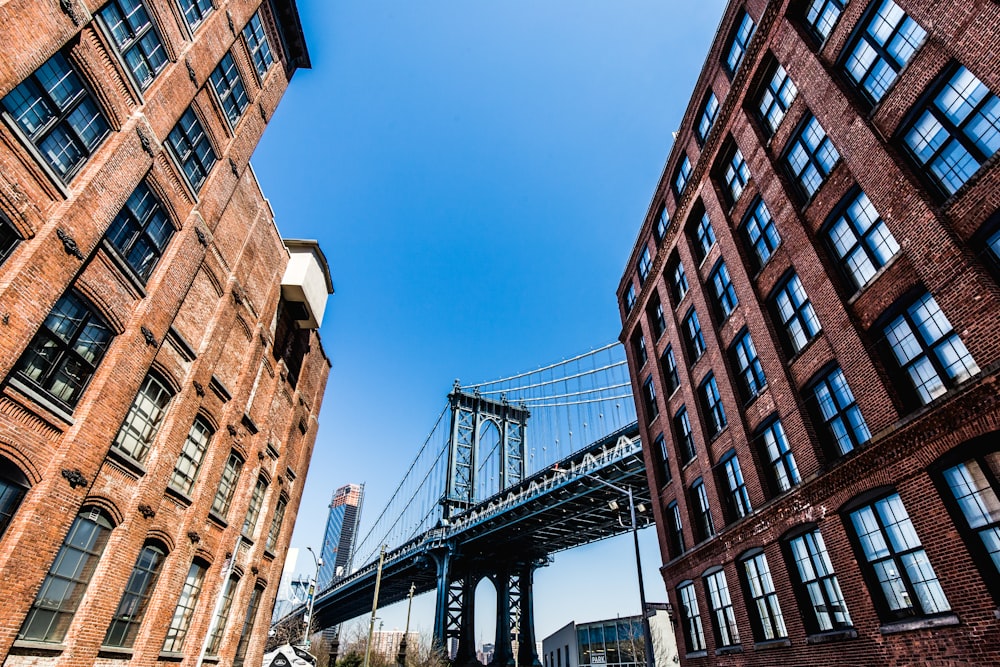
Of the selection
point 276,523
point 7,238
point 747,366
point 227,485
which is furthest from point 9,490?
point 747,366

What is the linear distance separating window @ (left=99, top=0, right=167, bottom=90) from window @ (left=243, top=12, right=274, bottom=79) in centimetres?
496

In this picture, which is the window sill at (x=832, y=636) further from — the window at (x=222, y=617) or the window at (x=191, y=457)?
the window at (x=191, y=457)

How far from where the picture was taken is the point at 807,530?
1371 centimetres

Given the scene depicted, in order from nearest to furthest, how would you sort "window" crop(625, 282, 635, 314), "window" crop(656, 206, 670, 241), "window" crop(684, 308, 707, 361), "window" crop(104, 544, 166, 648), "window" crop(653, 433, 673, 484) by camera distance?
"window" crop(104, 544, 166, 648), "window" crop(684, 308, 707, 361), "window" crop(653, 433, 673, 484), "window" crop(656, 206, 670, 241), "window" crop(625, 282, 635, 314)

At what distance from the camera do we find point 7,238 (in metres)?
9.50

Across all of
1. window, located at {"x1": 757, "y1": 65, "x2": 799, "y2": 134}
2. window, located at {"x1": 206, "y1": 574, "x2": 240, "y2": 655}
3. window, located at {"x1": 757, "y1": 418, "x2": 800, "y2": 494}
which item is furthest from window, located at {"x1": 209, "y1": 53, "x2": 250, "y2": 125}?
window, located at {"x1": 757, "y1": 418, "x2": 800, "y2": 494}

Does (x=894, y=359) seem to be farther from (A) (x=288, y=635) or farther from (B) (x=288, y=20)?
(A) (x=288, y=635)

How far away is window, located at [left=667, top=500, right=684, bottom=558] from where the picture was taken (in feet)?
71.6

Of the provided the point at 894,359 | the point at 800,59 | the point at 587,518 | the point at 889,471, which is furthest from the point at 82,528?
the point at 587,518

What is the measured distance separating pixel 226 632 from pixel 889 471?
19.4m

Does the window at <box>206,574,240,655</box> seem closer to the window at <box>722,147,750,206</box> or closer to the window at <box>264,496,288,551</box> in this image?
the window at <box>264,496,288,551</box>

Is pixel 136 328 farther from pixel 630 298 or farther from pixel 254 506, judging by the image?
pixel 630 298

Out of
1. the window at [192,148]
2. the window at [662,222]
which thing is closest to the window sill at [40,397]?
the window at [192,148]

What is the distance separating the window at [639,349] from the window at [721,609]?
39.1 feet
